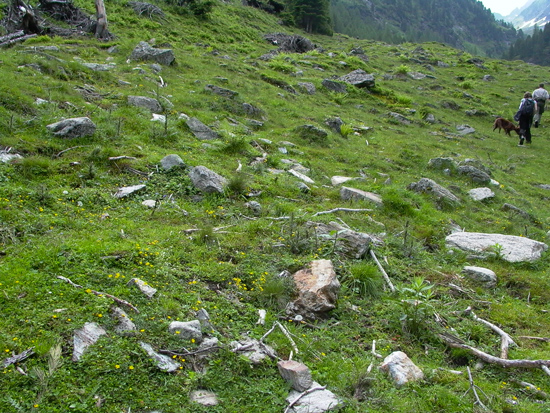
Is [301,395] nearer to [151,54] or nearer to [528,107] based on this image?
[151,54]

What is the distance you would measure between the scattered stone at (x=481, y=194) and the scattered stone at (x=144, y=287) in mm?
9361

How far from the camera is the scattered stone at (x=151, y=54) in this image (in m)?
16.3

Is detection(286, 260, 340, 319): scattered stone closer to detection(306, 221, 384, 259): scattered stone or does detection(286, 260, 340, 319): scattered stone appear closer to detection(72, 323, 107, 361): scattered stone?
detection(306, 221, 384, 259): scattered stone

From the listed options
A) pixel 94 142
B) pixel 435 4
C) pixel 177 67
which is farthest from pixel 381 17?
pixel 94 142

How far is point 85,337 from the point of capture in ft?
12.2

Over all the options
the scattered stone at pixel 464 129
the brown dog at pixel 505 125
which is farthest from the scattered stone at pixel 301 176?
the brown dog at pixel 505 125

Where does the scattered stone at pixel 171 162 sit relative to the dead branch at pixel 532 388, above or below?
above

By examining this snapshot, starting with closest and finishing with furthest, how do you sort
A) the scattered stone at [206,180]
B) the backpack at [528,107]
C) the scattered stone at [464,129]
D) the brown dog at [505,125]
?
the scattered stone at [206,180] < the backpack at [528,107] < the scattered stone at [464,129] < the brown dog at [505,125]

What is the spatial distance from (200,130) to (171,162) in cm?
299

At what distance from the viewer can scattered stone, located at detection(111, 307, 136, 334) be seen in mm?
3902

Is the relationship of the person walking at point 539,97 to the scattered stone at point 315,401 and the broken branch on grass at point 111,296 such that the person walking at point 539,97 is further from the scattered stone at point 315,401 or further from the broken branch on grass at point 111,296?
the broken branch on grass at point 111,296

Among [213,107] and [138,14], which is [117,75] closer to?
[213,107]

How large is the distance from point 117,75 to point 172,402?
1298cm

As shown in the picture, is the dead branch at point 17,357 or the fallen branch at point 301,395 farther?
the fallen branch at point 301,395
